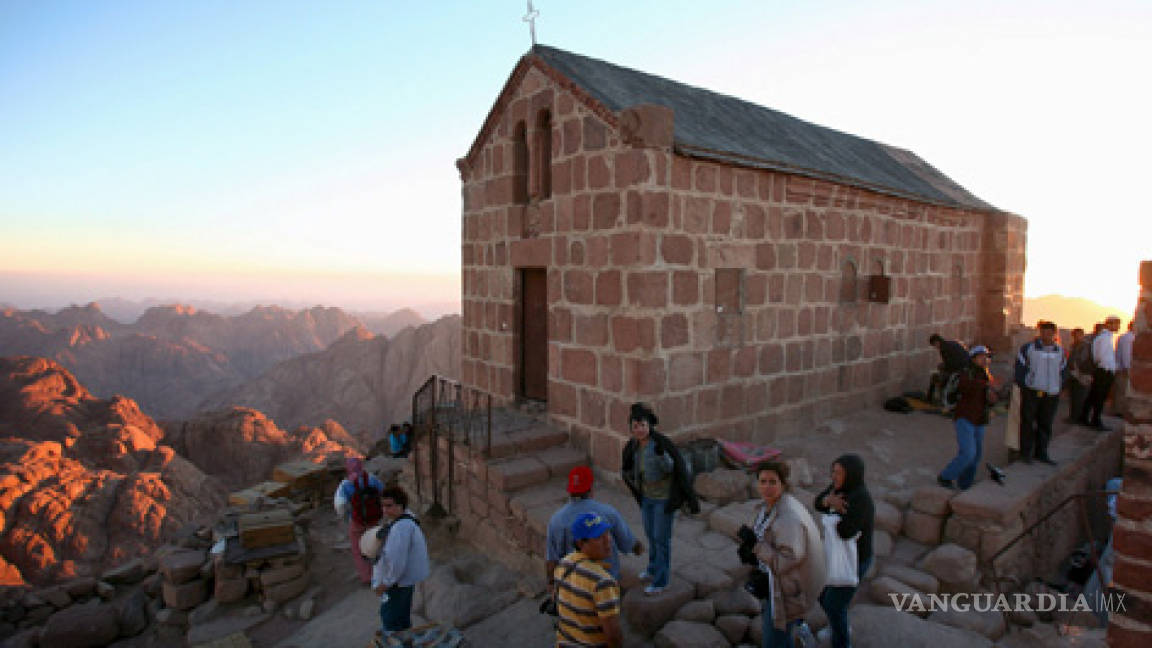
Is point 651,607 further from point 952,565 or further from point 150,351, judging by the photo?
point 150,351

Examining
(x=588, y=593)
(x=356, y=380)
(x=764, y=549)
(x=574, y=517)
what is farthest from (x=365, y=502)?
(x=356, y=380)

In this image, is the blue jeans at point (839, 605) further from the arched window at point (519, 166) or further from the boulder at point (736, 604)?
the arched window at point (519, 166)

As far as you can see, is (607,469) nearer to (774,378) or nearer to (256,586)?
(774,378)

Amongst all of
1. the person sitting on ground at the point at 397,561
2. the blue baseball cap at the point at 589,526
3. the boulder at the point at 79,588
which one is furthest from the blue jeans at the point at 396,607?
the boulder at the point at 79,588

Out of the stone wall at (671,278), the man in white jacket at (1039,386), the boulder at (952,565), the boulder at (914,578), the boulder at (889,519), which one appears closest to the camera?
the boulder at (914,578)

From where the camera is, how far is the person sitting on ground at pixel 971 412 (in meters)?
6.88

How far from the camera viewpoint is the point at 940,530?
694 cm

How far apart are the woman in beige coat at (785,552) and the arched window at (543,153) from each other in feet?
20.3

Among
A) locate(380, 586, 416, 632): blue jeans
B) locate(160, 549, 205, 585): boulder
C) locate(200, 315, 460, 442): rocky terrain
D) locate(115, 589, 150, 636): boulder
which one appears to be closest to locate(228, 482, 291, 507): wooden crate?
locate(160, 549, 205, 585): boulder

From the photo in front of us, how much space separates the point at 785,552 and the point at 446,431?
20.6 feet

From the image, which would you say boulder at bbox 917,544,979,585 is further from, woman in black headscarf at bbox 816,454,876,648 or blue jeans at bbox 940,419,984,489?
woman in black headscarf at bbox 816,454,876,648

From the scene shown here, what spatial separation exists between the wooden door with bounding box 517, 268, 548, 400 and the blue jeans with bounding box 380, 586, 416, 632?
172 inches

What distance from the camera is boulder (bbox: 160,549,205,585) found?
31.7ft

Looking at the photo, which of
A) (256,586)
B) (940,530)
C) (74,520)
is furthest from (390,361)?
(940,530)
